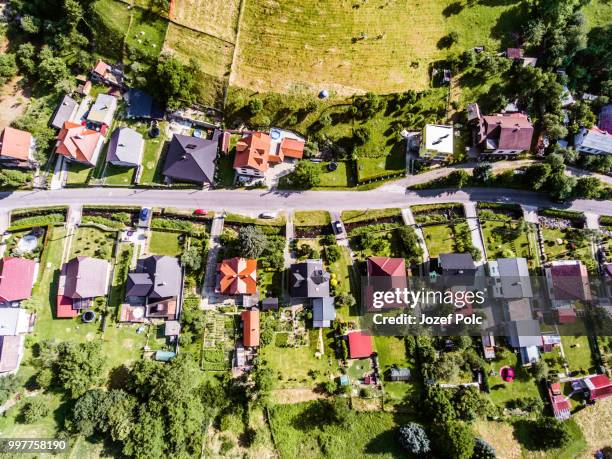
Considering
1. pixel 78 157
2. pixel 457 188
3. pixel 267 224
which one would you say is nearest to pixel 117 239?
pixel 78 157

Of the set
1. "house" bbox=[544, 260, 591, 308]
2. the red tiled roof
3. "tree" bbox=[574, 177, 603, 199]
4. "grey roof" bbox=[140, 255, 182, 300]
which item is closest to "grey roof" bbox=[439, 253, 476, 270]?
"house" bbox=[544, 260, 591, 308]

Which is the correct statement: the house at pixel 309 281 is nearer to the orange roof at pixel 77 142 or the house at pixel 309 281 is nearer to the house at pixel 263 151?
the house at pixel 263 151

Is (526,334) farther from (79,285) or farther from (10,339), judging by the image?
(10,339)

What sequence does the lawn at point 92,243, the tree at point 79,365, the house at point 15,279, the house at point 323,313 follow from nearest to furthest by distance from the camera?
1. the tree at point 79,365
2. the house at point 15,279
3. the house at point 323,313
4. the lawn at point 92,243

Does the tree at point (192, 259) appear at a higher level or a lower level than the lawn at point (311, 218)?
lower

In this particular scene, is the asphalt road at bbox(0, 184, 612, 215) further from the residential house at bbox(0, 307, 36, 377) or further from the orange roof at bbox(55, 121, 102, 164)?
the residential house at bbox(0, 307, 36, 377)

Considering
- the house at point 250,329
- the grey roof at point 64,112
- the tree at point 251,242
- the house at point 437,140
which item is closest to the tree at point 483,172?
the house at point 437,140
